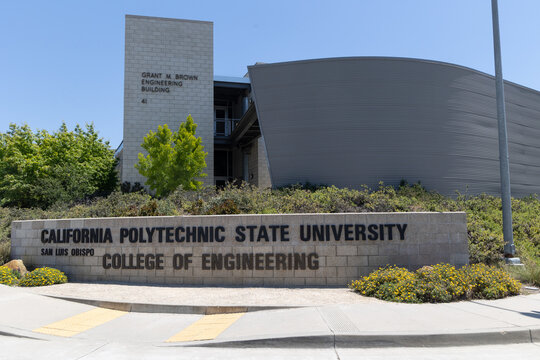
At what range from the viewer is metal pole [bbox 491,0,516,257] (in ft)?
37.3

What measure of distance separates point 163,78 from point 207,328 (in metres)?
25.7

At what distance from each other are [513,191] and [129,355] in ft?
81.9

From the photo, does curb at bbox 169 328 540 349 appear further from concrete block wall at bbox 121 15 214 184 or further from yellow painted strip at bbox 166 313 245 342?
concrete block wall at bbox 121 15 214 184

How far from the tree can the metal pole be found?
17080 mm

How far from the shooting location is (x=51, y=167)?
26453mm

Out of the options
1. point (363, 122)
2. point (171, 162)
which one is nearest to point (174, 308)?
point (363, 122)

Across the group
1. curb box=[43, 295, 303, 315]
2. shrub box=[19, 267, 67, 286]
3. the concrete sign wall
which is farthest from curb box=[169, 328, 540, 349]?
shrub box=[19, 267, 67, 286]

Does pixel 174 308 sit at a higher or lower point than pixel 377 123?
lower

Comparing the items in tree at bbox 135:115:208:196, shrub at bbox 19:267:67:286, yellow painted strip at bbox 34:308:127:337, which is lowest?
yellow painted strip at bbox 34:308:127:337

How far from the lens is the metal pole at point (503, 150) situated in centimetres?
1138

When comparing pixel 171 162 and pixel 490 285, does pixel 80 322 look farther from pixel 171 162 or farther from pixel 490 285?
pixel 171 162

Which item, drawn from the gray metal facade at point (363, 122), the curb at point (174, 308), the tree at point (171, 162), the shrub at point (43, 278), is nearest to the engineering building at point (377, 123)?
the gray metal facade at point (363, 122)

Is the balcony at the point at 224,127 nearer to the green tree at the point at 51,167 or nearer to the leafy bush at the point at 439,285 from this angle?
the green tree at the point at 51,167

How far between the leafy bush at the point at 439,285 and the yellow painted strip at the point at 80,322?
5616mm
